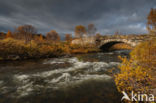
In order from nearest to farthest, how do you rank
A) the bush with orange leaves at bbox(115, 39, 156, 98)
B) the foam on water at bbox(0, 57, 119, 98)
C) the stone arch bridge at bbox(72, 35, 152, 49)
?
the bush with orange leaves at bbox(115, 39, 156, 98), the foam on water at bbox(0, 57, 119, 98), the stone arch bridge at bbox(72, 35, 152, 49)

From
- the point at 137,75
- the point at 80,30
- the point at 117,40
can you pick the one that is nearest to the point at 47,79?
the point at 137,75

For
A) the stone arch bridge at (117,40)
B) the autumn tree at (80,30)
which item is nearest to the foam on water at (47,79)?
the stone arch bridge at (117,40)

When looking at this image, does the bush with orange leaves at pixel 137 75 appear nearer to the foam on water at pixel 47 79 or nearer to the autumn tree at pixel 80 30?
the foam on water at pixel 47 79

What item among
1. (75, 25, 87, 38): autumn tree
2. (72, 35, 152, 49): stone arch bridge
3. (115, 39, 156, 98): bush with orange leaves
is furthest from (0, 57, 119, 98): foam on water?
(75, 25, 87, 38): autumn tree

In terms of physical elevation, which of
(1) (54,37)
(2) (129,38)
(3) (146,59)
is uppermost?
(1) (54,37)

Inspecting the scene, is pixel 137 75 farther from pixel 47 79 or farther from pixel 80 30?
pixel 80 30

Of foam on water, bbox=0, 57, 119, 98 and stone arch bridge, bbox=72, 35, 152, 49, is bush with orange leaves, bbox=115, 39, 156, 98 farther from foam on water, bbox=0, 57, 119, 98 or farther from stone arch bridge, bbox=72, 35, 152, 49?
stone arch bridge, bbox=72, 35, 152, 49

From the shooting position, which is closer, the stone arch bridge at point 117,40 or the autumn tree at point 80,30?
the stone arch bridge at point 117,40

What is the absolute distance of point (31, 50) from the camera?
1864 cm

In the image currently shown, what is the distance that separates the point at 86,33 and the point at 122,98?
45.2 metres

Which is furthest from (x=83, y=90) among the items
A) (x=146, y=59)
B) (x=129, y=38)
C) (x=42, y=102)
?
(x=129, y=38)

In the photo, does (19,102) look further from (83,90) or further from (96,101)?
(96,101)

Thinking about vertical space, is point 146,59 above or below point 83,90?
above

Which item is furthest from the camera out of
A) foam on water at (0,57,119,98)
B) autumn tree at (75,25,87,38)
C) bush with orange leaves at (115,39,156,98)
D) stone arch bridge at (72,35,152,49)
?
autumn tree at (75,25,87,38)
